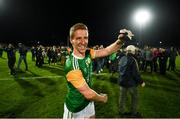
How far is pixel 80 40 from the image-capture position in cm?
354

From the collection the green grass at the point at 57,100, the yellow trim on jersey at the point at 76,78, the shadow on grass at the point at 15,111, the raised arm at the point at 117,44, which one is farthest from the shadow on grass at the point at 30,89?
the yellow trim on jersey at the point at 76,78

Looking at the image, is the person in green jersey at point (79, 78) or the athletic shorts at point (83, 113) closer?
the person in green jersey at point (79, 78)

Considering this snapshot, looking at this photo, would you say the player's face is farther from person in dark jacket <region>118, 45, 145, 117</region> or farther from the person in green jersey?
person in dark jacket <region>118, 45, 145, 117</region>

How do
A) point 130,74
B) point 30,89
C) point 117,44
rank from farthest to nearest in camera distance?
1. point 30,89
2. point 130,74
3. point 117,44

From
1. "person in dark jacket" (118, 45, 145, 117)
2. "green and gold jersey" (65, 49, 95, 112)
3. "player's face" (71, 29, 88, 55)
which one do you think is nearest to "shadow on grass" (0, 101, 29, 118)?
"person in dark jacket" (118, 45, 145, 117)

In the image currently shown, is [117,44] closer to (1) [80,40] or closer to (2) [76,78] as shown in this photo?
(1) [80,40]

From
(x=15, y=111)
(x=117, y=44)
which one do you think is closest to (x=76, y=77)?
(x=117, y=44)

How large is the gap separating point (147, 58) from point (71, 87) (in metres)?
18.9

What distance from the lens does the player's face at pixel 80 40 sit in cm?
352

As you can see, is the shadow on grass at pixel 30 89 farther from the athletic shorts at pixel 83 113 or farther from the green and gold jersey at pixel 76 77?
the green and gold jersey at pixel 76 77

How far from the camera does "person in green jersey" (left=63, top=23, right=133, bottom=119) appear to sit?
3330 millimetres

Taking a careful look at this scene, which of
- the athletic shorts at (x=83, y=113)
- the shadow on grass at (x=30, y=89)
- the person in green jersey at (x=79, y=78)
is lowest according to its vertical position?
the shadow on grass at (x=30, y=89)

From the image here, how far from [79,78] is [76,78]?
37 millimetres

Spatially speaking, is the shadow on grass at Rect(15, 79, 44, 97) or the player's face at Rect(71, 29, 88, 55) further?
the shadow on grass at Rect(15, 79, 44, 97)
